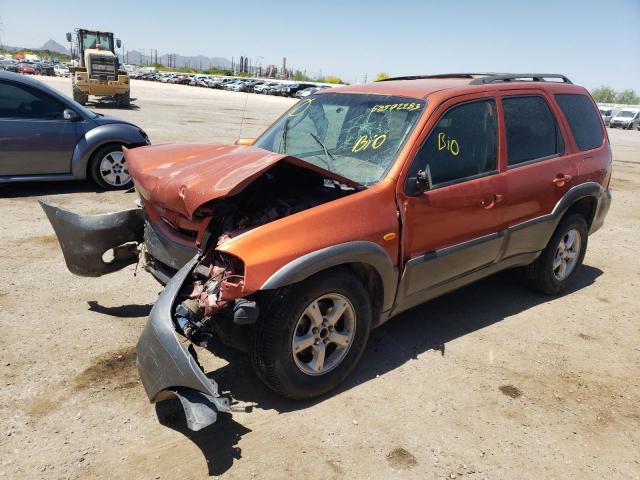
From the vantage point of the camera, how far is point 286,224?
276 cm

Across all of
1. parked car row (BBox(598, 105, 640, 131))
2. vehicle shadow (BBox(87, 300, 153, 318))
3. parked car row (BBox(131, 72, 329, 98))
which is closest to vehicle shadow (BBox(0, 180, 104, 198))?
vehicle shadow (BBox(87, 300, 153, 318))

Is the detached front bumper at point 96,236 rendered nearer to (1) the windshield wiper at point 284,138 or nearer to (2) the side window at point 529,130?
(1) the windshield wiper at point 284,138

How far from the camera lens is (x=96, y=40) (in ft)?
82.3

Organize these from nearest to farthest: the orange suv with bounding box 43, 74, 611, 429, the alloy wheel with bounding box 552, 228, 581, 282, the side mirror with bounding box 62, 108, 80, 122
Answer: the orange suv with bounding box 43, 74, 611, 429 → the alloy wheel with bounding box 552, 228, 581, 282 → the side mirror with bounding box 62, 108, 80, 122

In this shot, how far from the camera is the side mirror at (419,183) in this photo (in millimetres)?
3152

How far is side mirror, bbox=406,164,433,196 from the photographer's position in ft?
10.3

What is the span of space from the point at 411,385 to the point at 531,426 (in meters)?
0.74

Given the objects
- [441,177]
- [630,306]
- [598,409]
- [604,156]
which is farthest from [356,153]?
[630,306]

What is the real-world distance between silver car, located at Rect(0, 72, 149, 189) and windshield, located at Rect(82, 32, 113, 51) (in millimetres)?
20637

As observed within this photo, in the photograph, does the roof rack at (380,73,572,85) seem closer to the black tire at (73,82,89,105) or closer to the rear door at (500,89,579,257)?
the rear door at (500,89,579,257)

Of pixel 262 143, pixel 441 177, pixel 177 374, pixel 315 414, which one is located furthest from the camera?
pixel 262 143

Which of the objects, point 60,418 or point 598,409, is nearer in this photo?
point 60,418

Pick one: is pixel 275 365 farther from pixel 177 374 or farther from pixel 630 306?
pixel 630 306

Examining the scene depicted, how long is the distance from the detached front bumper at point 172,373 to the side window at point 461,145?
5.65 ft
